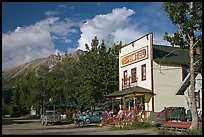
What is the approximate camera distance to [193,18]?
2075cm

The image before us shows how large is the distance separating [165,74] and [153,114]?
18.8 ft

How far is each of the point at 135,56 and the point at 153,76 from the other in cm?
388

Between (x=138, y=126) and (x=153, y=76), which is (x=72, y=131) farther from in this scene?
(x=153, y=76)

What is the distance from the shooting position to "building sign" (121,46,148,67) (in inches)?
1307

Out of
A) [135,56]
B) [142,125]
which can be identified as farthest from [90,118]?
[142,125]

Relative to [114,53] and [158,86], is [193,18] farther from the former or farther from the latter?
[114,53]

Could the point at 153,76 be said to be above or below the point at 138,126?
above

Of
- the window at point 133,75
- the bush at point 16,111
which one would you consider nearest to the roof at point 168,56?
the window at point 133,75

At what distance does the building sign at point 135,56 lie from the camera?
3319cm

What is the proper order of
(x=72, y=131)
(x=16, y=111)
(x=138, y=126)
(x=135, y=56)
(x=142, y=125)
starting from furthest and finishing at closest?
(x=16, y=111)
(x=135, y=56)
(x=142, y=125)
(x=138, y=126)
(x=72, y=131)

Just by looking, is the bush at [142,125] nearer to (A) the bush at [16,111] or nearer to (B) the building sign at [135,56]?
(B) the building sign at [135,56]

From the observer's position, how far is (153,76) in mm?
32031

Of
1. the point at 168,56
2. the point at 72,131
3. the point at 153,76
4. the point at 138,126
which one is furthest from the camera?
the point at 168,56

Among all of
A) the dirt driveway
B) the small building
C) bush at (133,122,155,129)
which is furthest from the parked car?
bush at (133,122,155,129)
